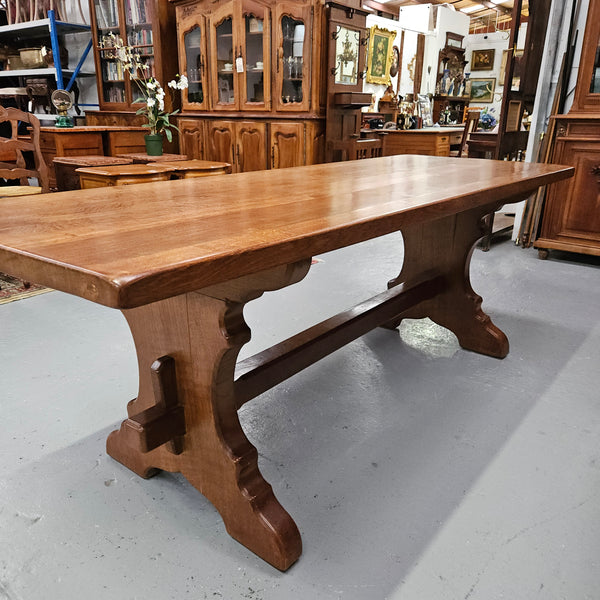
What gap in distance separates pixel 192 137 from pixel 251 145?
0.83 metres

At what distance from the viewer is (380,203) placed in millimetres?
1142

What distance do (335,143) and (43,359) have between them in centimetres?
340

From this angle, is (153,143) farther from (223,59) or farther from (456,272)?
(456,272)

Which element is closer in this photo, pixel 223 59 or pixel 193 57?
pixel 223 59

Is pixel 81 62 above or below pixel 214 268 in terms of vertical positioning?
above

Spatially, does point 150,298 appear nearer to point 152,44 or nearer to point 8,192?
point 8,192

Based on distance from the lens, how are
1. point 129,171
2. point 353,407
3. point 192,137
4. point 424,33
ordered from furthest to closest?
1. point 424,33
2. point 192,137
3. point 129,171
4. point 353,407

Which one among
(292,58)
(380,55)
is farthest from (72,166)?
(380,55)

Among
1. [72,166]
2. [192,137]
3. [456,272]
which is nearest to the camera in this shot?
[456,272]

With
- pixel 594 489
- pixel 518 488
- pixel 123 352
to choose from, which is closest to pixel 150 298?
pixel 518 488

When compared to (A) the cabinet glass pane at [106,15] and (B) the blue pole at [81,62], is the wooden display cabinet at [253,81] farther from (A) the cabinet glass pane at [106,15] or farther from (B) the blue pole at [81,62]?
(B) the blue pole at [81,62]

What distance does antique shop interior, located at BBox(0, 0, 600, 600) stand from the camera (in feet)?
3.55

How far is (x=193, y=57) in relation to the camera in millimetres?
5234

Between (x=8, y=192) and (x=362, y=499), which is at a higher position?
(x=8, y=192)
